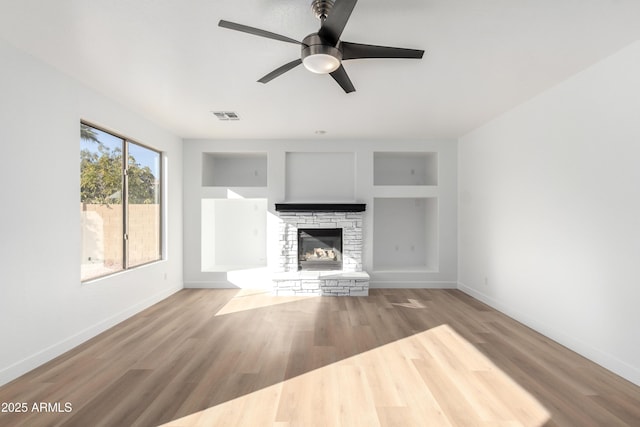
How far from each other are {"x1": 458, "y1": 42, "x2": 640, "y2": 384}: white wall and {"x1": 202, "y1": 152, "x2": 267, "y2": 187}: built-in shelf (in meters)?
3.91

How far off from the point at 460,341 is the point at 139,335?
339 centimetres

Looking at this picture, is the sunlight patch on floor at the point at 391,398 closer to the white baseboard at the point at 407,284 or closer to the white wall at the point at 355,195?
the white baseboard at the point at 407,284

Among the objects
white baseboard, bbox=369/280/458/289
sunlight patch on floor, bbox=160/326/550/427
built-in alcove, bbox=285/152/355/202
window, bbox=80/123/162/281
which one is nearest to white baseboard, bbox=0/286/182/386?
window, bbox=80/123/162/281

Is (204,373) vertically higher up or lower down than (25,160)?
lower down

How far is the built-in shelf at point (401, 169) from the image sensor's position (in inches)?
233

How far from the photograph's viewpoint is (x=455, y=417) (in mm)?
1952

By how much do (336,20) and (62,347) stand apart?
3.59 m

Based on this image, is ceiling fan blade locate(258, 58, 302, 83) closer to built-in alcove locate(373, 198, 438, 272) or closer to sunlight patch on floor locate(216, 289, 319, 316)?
sunlight patch on floor locate(216, 289, 319, 316)

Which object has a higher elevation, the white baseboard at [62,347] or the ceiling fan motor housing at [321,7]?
the ceiling fan motor housing at [321,7]

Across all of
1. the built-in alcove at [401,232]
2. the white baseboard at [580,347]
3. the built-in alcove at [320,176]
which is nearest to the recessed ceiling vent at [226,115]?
the built-in alcove at [320,176]

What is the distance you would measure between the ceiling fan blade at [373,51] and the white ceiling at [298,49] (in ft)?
0.68

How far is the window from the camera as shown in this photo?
10.8 feet

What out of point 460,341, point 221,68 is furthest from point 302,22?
point 460,341

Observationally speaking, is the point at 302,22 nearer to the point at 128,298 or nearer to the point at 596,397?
the point at 596,397
